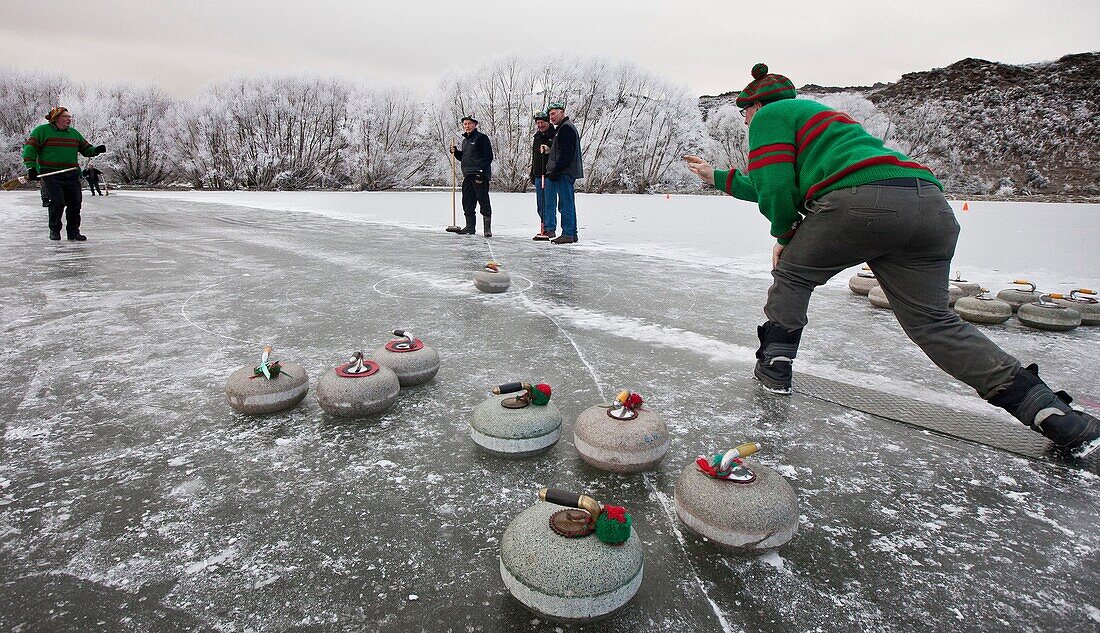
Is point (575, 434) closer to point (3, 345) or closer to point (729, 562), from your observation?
point (729, 562)

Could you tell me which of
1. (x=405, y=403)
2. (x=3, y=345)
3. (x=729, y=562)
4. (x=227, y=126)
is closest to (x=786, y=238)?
(x=729, y=562)

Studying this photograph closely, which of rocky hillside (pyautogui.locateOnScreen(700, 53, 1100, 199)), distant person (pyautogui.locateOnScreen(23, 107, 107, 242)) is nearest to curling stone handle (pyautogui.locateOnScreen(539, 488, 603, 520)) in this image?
distant person (pyautogui.locateOnScreen(23, 107, 107, 242))

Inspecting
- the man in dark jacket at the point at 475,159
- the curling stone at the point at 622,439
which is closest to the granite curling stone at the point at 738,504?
the curling stone at the point at 622,439

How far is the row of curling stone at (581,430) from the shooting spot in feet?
7.20

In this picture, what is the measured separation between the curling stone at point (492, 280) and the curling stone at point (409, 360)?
2.29 metres

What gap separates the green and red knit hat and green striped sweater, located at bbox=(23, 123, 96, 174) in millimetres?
9819

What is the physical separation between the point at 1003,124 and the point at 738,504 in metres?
58.3

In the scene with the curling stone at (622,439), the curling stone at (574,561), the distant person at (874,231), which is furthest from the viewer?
the distant person at (874,231)

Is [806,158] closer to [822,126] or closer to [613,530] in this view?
[822,126]

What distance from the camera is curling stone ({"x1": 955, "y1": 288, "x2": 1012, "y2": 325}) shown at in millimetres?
4520

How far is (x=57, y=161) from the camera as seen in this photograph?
8430mm

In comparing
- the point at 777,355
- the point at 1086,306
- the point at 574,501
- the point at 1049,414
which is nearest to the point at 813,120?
the point at 777,355

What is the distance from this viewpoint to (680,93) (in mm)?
37000

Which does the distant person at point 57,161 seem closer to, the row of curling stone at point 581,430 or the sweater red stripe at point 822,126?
the row of curling stone at point 581,430
